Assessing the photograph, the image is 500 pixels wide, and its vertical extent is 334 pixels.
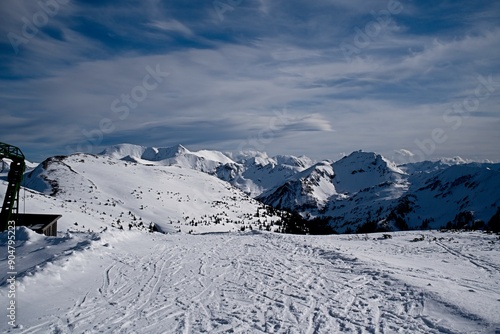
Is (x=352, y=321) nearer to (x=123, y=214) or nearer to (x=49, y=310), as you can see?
(x=49, y=310)

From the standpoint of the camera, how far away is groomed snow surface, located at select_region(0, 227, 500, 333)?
29.7 feet

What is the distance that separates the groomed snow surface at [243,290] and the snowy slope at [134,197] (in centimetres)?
2793

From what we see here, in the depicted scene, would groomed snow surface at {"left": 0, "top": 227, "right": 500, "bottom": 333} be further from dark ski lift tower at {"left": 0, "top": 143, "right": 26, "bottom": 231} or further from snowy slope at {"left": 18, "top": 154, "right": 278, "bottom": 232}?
snowy slope at {"left": 18, "top": 154, "right": 278, "bottom": 232}

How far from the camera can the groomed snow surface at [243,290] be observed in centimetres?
905

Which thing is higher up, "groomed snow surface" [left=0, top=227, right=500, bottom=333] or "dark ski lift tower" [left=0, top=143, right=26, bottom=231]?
"dark ski lift tower" [left=0, top=143, right=26, bottom=231]

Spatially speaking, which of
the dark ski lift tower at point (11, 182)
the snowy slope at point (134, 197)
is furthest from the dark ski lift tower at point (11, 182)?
the snowy slope at point (134, 197)

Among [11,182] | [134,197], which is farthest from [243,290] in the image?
[134,197]

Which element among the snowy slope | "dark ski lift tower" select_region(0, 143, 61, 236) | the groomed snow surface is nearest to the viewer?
the groomed snow surface

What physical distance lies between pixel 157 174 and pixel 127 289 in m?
98.0

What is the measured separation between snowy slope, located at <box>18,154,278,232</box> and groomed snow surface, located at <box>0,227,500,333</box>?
91.6ft

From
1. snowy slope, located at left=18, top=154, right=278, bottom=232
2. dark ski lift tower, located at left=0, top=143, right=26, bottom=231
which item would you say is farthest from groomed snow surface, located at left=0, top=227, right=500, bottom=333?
snowy slope, located at left=18, top=154, right=278, bottom=232

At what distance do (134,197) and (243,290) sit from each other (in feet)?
218

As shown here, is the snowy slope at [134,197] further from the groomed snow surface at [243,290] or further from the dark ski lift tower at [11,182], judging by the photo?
the groomed snow surface at [243,290]

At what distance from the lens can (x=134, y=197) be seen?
7356 centimetres
